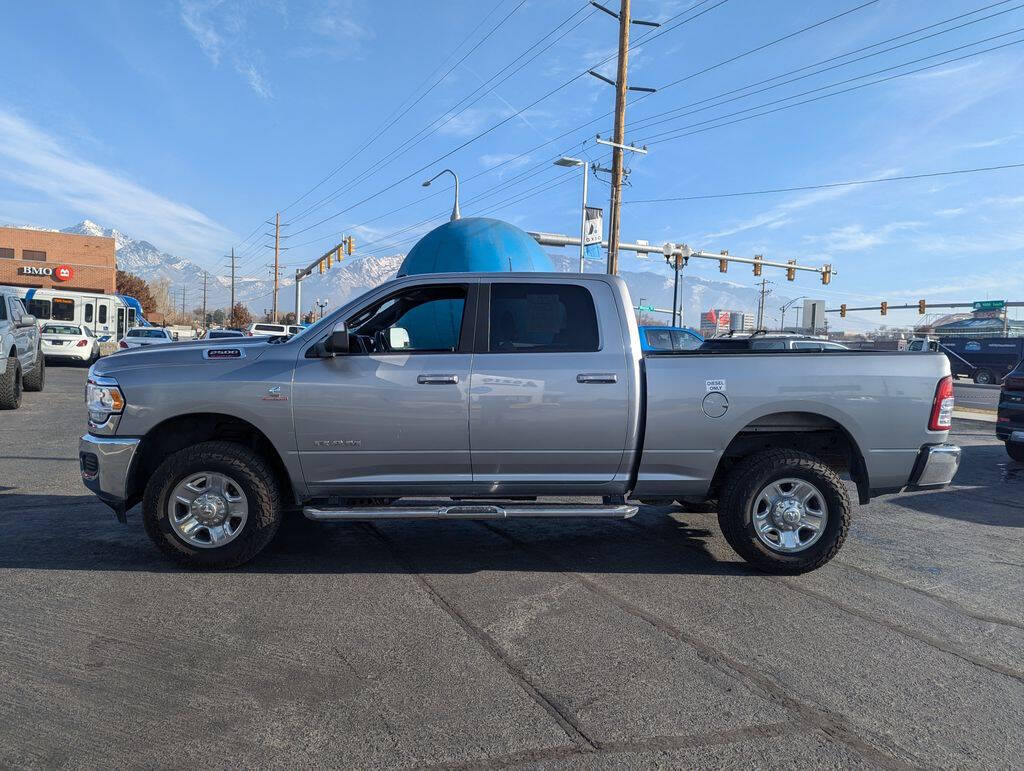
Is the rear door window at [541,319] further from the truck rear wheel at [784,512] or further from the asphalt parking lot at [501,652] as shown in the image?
the asphalt parking lot at [501,652]

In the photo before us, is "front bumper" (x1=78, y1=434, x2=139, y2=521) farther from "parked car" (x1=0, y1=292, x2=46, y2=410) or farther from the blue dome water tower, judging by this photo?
"parked car" (x1=0, y1=292, x2=46, y2=410)

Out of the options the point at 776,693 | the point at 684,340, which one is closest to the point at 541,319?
the point at 776,693

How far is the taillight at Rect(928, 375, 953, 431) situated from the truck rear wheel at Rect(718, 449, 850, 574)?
823 millimetres

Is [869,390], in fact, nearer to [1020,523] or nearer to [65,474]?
[1020,523]

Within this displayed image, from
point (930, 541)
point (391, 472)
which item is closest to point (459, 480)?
point (391, 472)

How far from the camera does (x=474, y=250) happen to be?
12203 millimetres

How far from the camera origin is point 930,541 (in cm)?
624

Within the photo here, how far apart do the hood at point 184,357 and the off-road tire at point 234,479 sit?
1.87ft

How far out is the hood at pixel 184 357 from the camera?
195 inches

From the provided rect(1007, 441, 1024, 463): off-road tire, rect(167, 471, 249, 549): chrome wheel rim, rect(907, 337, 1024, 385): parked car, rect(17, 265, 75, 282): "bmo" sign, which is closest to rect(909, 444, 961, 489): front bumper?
Answer: rect(167, 471, 249, 549): chrome wheel rim

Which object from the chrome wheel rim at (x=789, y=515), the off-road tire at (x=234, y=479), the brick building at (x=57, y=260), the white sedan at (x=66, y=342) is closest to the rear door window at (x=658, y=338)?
the chrome wheel rim at (x=789, y=515)

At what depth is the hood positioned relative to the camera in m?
4.95

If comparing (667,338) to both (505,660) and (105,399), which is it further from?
(505,660)

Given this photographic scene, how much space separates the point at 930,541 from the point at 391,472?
4.64 meters
